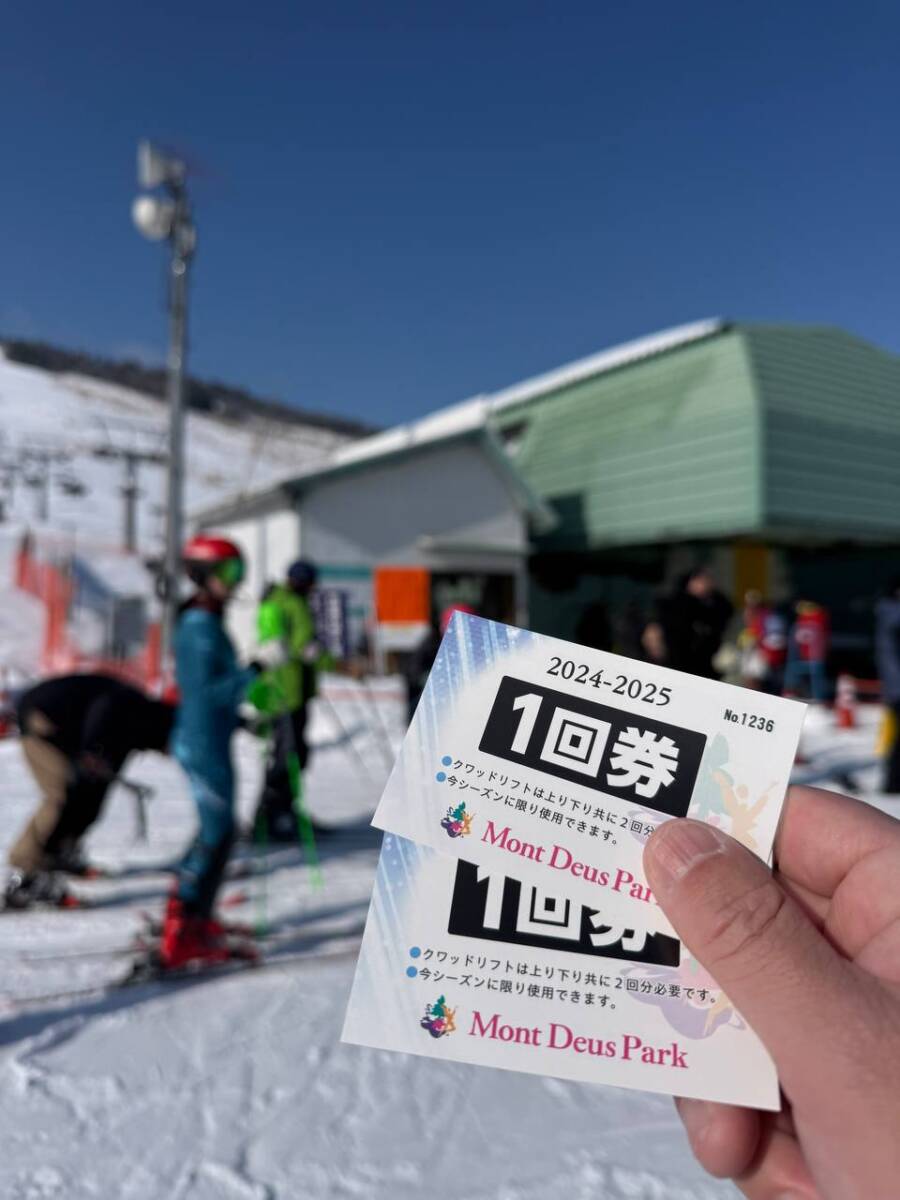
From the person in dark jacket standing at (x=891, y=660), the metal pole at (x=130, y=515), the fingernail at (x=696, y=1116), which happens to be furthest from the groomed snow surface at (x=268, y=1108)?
the metal pole at (x=130, y=515)

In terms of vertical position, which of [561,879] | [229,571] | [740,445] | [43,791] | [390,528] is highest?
A: [740,445]

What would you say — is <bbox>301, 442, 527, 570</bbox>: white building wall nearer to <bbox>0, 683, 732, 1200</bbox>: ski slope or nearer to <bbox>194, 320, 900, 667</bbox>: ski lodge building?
<bbox>194, 320, 900, 667</bbox>: ski lodge building

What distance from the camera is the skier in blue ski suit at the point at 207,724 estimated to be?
3.22 meters

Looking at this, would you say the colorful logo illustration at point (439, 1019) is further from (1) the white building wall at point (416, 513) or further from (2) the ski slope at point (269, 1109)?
(1) the white building wall at point (416, 513)

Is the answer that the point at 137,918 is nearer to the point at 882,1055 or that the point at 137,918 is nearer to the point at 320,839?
the point at 320,839

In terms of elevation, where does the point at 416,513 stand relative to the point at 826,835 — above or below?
above

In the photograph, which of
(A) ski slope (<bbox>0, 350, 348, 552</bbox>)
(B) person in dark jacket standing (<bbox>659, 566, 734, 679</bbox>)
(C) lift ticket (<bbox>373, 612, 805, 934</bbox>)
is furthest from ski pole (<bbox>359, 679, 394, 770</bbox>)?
(C) lift ticket (<bbox>373, 612, 805, 934</bbox>)

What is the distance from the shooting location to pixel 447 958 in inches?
37.2

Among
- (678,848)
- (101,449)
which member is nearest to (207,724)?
(678,848)

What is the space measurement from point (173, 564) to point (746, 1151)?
8.58 meters

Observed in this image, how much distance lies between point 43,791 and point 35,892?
477 mm

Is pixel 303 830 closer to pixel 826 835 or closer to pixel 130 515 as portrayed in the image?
pixel 826 835

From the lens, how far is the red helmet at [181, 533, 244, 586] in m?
3.33

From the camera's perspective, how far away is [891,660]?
6191mm
